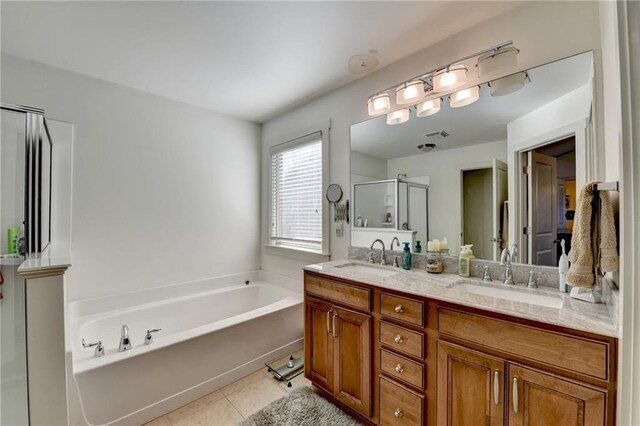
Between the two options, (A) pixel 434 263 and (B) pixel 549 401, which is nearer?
(B) pixel 549 401

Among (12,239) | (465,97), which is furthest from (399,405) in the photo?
(12,239)

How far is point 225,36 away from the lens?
1788 mm

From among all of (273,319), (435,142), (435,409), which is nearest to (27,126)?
(273,319)

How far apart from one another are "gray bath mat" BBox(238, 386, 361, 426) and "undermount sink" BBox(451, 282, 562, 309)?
3.55ft

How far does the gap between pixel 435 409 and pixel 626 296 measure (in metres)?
0.95

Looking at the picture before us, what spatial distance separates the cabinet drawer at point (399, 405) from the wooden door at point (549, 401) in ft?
1.38

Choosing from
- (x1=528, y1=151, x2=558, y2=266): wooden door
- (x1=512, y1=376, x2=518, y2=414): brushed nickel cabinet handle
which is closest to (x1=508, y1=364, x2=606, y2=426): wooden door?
(x1=512, y1=376, x2=518, y2=414): brushed nickel cabinet handle

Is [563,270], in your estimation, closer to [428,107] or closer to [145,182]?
[428,107]

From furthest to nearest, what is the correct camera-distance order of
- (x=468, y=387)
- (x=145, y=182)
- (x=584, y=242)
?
(x=145, y=182) < (x=468, y=387) < (x=584, y=242)

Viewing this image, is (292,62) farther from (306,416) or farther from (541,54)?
(306,416)

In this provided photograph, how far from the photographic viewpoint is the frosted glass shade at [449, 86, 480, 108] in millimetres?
1705

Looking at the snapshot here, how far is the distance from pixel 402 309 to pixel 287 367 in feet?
4.52

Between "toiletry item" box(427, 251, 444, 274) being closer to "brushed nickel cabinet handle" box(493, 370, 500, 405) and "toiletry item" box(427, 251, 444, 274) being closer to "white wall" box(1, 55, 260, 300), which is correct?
"brushed nickel cabinet handle" box(493, 370, 500, 405)

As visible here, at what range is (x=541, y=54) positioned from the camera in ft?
4.82
